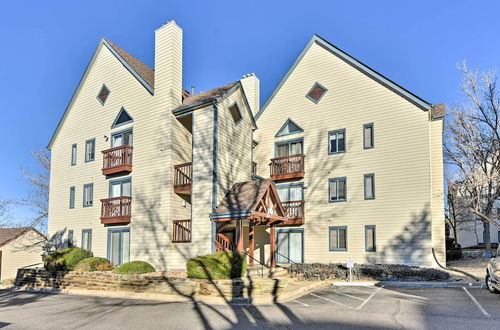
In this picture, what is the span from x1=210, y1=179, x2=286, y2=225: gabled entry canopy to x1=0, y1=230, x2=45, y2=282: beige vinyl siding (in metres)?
20.5

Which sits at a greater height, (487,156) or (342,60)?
(342,60)

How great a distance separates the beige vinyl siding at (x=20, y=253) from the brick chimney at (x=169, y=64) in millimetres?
19418

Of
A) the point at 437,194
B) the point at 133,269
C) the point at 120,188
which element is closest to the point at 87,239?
the point at 120,188

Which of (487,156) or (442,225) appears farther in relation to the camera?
(487,156)

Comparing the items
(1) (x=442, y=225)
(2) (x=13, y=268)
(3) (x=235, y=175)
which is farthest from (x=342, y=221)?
(2) (x=13, y=268)

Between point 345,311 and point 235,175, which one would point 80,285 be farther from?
point 345,311

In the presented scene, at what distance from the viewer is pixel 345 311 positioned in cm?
1154

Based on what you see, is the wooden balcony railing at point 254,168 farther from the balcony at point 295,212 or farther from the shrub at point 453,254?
the shrub at point 453,254

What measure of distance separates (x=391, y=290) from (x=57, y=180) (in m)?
19.7

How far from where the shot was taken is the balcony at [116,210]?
20.6 m

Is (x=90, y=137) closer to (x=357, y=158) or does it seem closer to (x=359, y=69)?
(x=357, y=158)

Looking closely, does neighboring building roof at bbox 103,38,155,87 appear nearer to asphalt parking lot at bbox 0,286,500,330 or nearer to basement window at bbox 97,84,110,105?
basement window at bbox 97,84,110,105

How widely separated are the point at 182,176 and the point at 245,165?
12.7 ft

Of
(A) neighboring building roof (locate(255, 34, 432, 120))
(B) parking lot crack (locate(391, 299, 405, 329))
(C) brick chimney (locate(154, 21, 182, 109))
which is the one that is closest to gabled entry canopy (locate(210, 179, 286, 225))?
(C) brick chimney (locate(154, 21, 182, 109))
